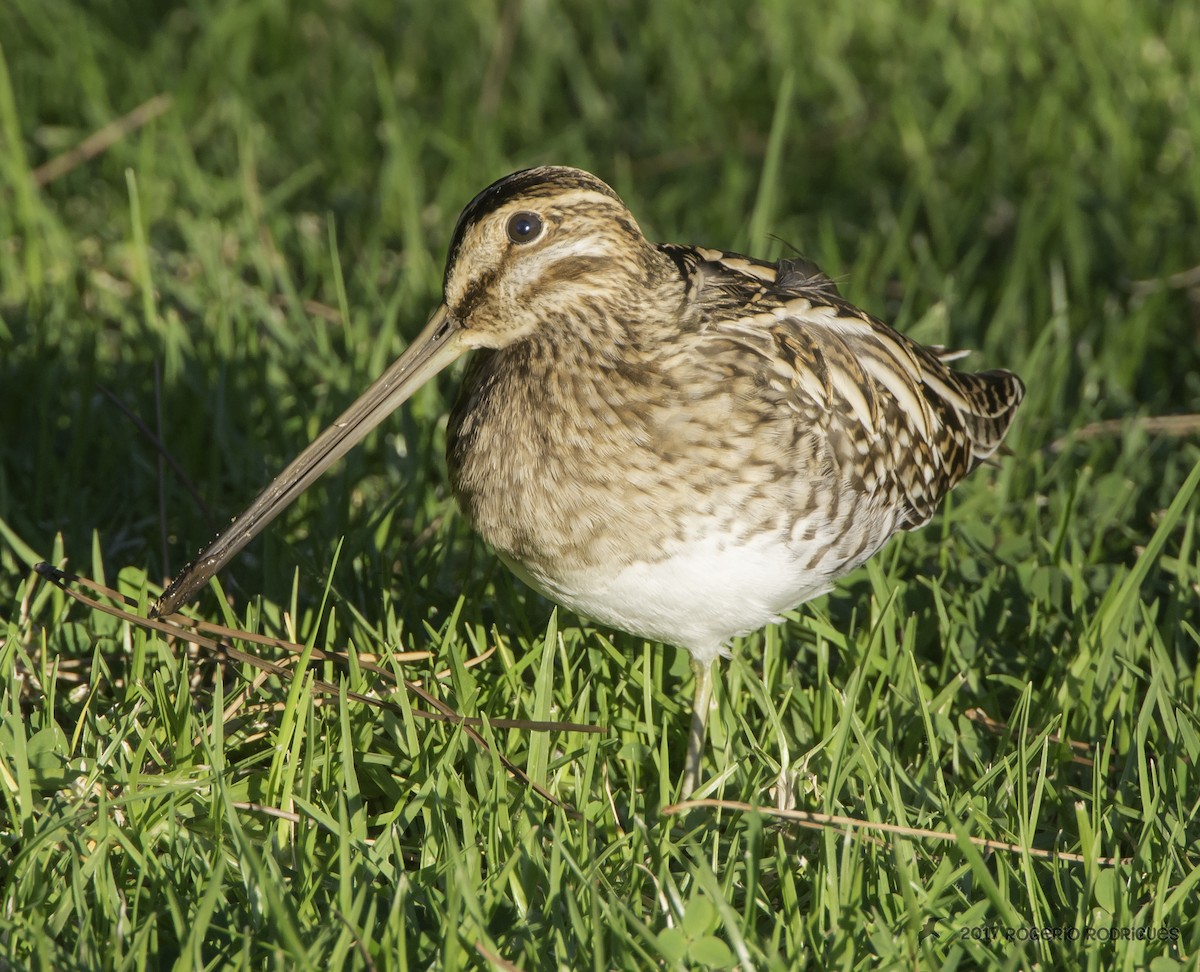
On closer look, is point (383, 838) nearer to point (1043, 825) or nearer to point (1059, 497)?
point (1043, 825)

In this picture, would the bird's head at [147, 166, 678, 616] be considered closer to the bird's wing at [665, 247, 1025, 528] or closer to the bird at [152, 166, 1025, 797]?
the bird at [152, 166, 1025, 797]

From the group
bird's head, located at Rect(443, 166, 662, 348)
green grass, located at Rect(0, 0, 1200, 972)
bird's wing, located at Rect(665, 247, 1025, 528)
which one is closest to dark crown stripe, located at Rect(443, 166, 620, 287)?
bird's head, located at Rect(443, 166, 662, 348)

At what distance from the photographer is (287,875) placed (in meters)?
3.09

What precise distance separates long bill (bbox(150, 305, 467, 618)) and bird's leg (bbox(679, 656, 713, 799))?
94 cm

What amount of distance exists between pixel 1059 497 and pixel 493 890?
2252 mm

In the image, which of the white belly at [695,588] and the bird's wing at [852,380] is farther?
the bird's wing at [852,380]

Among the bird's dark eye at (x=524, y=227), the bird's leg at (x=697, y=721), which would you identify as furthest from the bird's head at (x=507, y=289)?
the bird's leg at (x=697, y=721)

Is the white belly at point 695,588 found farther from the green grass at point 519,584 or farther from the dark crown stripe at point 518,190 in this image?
the dark crown stripe at point 518,190

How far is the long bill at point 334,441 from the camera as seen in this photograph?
3.29 m

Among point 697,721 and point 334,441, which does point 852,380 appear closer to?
point 697,721

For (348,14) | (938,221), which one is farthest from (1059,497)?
(348,14)

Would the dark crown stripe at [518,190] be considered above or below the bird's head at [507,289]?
above

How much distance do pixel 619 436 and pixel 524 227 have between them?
1.60ft

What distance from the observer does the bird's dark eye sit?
322 cm
